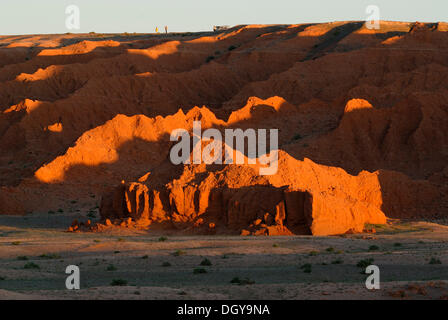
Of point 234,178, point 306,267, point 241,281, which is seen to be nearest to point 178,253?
point 306,267

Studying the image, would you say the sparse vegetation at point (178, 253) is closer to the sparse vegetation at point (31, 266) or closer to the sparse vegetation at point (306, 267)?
the sparse vegetation at point (31, 266)

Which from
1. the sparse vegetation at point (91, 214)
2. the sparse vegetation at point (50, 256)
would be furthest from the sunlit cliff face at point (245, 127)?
the sparse vegetation at point (50, 256)

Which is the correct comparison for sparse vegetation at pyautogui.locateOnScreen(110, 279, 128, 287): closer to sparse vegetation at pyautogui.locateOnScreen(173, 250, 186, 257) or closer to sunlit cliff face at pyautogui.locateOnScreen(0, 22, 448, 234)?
sparse vegetation at pyautogui.locateOnScreen(173, 250, 186, 257)

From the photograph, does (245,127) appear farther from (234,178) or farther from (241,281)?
(241,281)

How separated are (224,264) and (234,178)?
6.88m

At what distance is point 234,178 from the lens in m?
24.3

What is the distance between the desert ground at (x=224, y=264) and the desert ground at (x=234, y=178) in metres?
0.06

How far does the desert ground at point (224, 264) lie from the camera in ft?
41.8

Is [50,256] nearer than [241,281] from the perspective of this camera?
No

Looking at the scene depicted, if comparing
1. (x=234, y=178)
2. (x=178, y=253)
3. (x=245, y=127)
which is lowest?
(x=178, y=253)

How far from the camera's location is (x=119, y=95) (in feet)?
186
